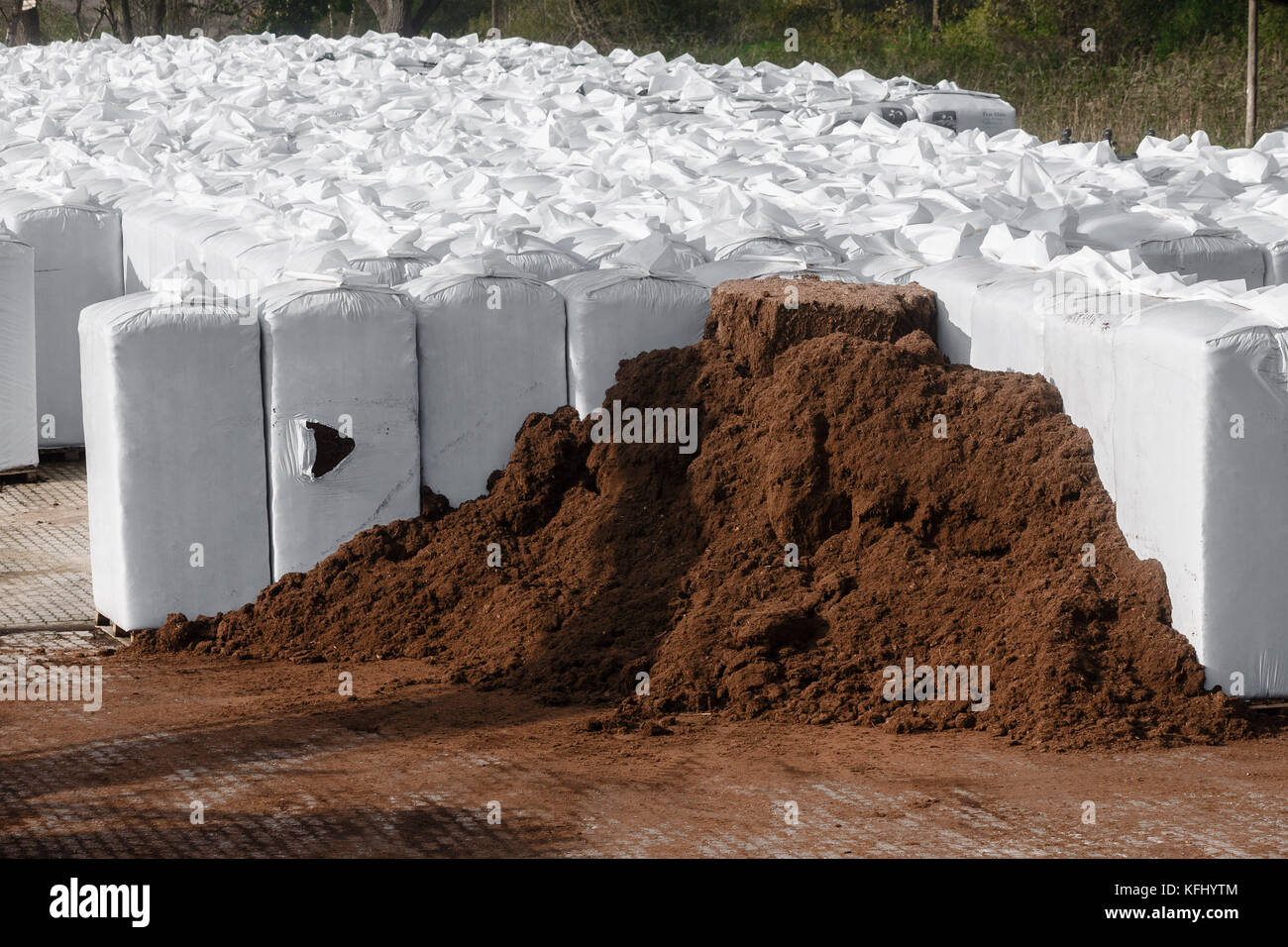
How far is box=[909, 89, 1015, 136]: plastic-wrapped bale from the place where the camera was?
16516 millimetres

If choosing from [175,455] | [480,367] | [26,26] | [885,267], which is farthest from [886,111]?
[26,26]

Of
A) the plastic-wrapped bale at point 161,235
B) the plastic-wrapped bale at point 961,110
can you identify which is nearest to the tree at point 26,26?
the plastic-wrapped bale at point 961,110

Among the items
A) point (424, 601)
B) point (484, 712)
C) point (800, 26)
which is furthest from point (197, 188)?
point (800, 26)

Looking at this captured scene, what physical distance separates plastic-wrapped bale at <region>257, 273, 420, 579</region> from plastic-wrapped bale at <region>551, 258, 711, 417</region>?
0.69 meters

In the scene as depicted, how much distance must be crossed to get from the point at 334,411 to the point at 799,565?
1919 millimetres

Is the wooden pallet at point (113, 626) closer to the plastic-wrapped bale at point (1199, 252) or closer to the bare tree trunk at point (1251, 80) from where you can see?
the plastic-wrapped bale at point (1199, 252)

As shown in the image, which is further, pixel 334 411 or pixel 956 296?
pixel 956 296

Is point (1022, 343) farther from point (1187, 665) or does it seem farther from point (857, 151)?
point (857, 151)

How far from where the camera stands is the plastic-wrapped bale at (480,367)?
277 inches

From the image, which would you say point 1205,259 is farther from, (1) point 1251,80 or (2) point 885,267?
(1) point 1251,80

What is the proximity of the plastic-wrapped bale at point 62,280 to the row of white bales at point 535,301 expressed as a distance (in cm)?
2

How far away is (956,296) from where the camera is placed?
7.10 metres

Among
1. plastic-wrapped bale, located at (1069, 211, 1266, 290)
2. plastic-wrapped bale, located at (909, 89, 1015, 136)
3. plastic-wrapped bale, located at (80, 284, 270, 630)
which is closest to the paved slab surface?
plastic-wrapped bale, located at (80, 284, 270, 630)

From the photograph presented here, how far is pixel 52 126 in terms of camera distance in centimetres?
1459
